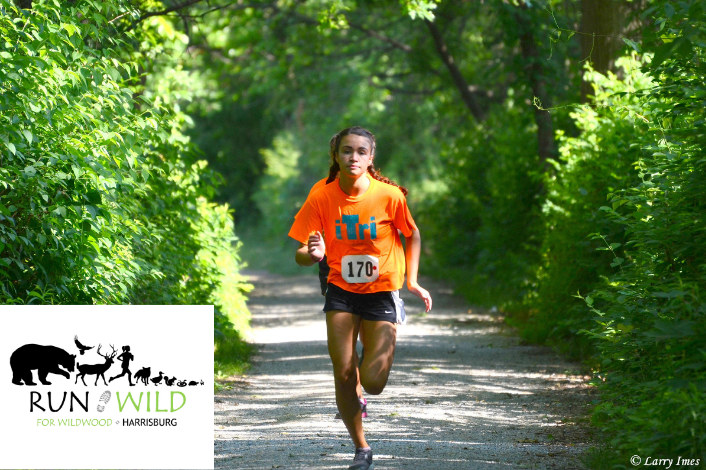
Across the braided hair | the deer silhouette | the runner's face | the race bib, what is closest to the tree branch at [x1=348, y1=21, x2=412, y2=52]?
the braided hair

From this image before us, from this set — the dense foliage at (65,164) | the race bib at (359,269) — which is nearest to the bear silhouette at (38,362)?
the dense foliage at (65,164)

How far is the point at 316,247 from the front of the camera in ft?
16.8

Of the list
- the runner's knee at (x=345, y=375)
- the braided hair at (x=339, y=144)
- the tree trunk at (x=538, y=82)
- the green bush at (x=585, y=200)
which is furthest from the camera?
the tree trunk at (x=538, y=82)

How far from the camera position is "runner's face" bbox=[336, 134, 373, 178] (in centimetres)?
545

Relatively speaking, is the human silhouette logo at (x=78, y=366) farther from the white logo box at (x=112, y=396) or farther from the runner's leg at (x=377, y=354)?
the runner's leg at (x=377, y=354)

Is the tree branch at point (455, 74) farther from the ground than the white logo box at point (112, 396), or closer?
farther from the ground

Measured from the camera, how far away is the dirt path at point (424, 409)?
5.89m

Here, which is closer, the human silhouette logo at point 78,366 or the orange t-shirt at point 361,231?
the human silhouette logo at point 78,366

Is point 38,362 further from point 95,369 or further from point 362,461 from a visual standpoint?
point 362,461

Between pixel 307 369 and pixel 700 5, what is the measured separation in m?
6.83

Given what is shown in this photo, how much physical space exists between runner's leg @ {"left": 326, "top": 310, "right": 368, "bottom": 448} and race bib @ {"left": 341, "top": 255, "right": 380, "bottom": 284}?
0.75ft

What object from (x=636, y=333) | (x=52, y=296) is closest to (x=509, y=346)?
(x=636, y=333)

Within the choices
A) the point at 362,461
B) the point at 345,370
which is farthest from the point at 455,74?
the point at 362,461

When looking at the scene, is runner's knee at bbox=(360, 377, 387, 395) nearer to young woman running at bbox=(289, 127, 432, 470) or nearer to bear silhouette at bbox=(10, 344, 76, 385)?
young woman running at bbox=(289, 127, 432, 470)
